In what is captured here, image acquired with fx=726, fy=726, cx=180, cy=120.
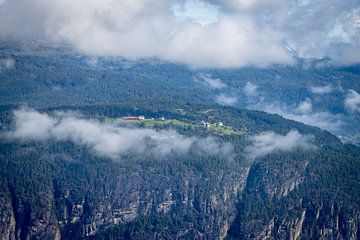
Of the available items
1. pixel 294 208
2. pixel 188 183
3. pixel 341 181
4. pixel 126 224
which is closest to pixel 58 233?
pixel 126 224

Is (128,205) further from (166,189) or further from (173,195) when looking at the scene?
(173,195)

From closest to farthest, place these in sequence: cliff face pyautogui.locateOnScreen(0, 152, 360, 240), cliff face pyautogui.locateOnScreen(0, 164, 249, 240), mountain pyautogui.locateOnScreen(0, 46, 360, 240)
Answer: cliff face pyautogui.locateOnScreen(0, 164, 249, 240), cliff face pyautogui.locateOnScreen(0, 152, 360, 240), mountain pyautogui.locateOnScreen(0, 46, 360, 240)

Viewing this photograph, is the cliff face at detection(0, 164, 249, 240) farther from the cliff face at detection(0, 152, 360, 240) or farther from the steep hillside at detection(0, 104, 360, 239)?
the steep hillside at detection(0, 104, 360, 239)

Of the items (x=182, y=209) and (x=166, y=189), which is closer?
(x=182, y=209)

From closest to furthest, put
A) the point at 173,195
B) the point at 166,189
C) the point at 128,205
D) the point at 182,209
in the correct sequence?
the point at 128,205 → the point at 182,209 → the point at 173,195 → the point at 166,189

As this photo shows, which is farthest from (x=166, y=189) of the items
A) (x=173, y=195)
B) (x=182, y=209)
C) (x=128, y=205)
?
(x=128, y=205)

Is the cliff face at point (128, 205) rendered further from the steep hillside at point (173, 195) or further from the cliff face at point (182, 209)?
the steep hillside at point (173, 195)

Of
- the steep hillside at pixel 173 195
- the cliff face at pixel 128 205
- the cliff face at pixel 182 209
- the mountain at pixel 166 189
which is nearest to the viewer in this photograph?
the cliff face at pixel 128 205

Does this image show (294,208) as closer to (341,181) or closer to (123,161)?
(341,181)

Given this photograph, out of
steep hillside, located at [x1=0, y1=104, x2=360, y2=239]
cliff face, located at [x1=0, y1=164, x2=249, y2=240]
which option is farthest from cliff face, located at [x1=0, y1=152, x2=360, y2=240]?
steep hillside, located at [x1=0, y1=104, x2=360, y2=239]

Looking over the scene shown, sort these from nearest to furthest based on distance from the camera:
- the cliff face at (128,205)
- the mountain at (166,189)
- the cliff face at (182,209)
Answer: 1. the cliff face at (128,205)
2. the cliff face at (182,209)
3. the mountain at (166,189)

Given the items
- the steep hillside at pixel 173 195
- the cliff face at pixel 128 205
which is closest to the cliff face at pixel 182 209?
the cliff face at pixel 128 205
